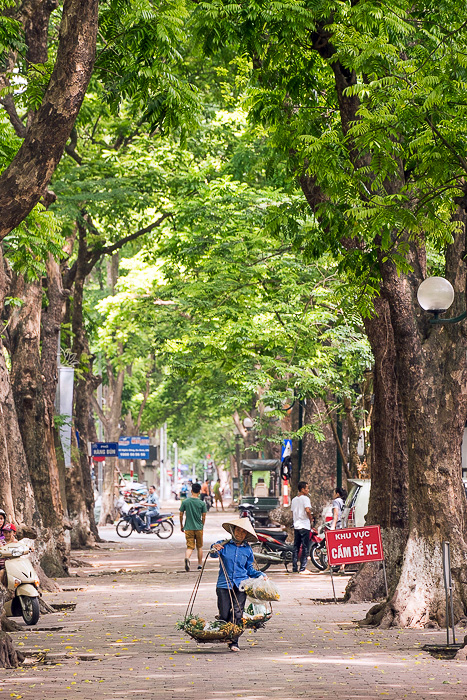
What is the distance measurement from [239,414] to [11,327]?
102 feet

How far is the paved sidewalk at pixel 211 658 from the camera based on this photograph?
783 centimetres

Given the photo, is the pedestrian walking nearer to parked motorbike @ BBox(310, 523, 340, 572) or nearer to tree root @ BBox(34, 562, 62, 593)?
tree root @ BBox(34, 562, 62, 593)

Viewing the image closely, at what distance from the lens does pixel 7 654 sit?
29.6ft

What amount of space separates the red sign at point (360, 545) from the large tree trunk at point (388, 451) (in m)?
0.43

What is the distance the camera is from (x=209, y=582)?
18.0 m

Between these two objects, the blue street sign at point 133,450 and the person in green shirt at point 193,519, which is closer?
the person in green shirt at point 193,519

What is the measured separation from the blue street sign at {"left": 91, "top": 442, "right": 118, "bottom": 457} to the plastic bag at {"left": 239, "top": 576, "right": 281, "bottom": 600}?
825 inches

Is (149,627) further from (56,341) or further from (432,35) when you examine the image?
(56,341)

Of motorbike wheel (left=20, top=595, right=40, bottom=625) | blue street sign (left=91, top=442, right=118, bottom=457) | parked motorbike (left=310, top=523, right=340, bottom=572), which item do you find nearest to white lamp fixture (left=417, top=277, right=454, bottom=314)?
motorbike wheel (left=20, top=595, right=40, bottom=625)

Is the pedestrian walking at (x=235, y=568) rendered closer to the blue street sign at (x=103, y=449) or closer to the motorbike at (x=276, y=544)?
the motorbike at (x=276, y=544)

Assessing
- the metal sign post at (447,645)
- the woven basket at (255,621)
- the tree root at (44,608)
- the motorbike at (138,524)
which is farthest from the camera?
the motorbike at (138,524)

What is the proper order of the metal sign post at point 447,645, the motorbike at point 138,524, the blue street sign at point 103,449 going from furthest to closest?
the motorbike at point 138,524, the blue street sign at point 103,449, the metal sign post at point 447,645

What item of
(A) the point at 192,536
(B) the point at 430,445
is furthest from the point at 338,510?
(B) the point at 430,445

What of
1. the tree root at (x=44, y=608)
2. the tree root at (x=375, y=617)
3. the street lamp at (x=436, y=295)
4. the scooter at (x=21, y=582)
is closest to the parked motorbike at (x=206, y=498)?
the tree root at (x=44, y=608)
